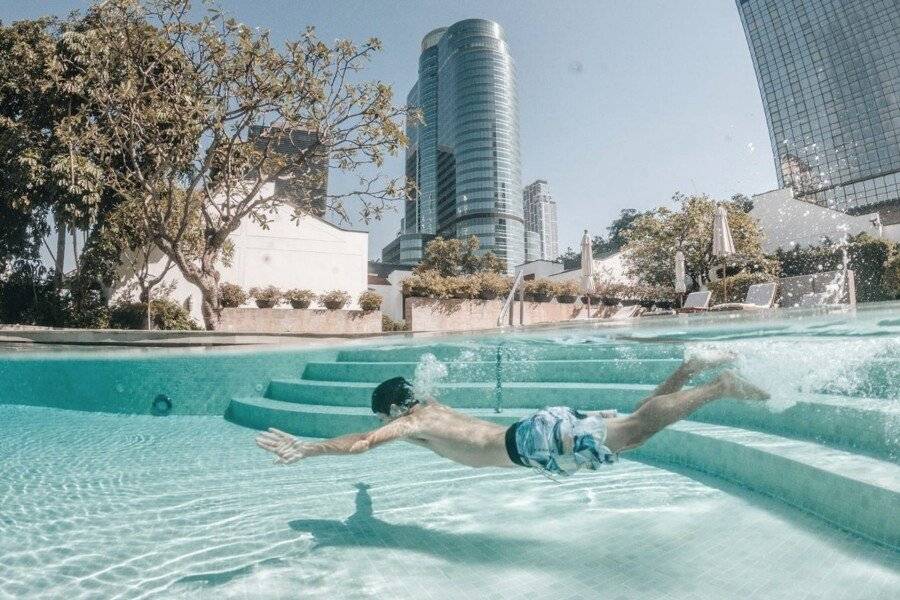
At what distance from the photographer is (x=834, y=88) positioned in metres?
65.6

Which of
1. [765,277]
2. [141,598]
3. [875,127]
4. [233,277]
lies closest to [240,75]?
[233,277]

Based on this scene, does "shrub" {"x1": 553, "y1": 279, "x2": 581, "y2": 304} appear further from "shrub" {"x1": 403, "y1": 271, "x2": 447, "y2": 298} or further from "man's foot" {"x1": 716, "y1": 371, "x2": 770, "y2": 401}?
"man's foot" {"x1": 716, "y1": 371, "x2": 770, "y2": 401}

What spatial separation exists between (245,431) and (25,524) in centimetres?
394

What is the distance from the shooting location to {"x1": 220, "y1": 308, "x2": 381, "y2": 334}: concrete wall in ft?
52.7

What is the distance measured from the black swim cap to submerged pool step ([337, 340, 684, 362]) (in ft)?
22.1

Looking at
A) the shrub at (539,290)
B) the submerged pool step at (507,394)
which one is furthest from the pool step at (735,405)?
the shrub at (539,290)

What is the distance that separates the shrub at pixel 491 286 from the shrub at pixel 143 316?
10879 millimetres

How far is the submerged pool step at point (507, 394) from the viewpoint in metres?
6.73

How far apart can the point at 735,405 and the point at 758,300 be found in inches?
355

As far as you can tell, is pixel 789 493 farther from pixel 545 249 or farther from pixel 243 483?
pixel 545 249

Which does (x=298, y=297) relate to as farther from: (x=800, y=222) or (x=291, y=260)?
(x=800, y=222)

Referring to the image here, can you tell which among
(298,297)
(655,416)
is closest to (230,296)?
(298,297)

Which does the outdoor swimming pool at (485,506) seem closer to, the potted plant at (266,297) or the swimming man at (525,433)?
the swimming man at (525,433)

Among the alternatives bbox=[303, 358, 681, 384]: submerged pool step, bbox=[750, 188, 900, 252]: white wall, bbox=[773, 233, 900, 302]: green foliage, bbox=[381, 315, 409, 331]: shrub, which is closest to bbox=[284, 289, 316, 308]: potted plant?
bbox=[381, 315, 409, 331]: shrub
